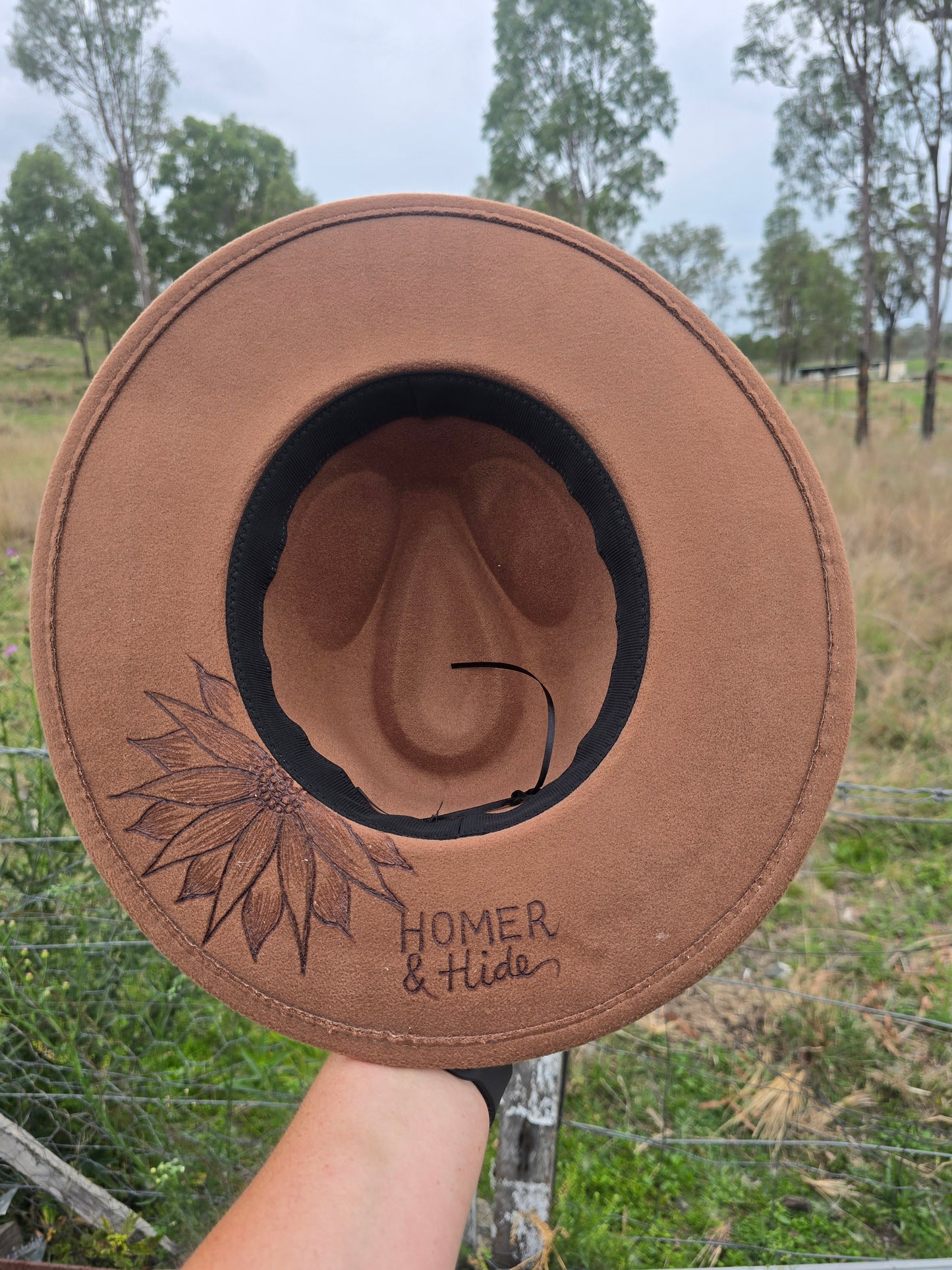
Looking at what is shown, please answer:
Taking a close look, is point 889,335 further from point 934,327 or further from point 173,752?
point 173,752

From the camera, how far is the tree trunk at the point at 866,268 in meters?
7.77

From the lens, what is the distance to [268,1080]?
1.54 meters

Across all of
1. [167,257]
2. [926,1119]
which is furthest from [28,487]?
[167,257]

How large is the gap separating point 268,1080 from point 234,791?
1.18m

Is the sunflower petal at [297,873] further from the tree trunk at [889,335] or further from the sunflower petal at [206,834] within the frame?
the tree trunk at [889,335]

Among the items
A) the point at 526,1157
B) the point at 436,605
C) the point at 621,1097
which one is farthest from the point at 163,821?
the point at 621,1097

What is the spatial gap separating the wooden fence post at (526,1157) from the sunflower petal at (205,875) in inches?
28.3

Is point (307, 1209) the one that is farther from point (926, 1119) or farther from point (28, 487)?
point (28, 487)

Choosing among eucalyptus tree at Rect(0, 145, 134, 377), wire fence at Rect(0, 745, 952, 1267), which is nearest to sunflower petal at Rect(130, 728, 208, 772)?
wire fence at Rect(0, 745, 952, 1267)

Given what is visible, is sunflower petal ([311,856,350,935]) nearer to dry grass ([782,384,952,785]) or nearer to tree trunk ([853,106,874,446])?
dry grass ([782,384,952,785])

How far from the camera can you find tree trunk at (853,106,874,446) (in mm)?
7766

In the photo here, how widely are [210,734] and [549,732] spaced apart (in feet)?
1.25

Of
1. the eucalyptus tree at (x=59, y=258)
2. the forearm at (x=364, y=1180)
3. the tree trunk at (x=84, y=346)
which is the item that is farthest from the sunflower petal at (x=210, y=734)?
the tree trunk at (x=84, y=346)

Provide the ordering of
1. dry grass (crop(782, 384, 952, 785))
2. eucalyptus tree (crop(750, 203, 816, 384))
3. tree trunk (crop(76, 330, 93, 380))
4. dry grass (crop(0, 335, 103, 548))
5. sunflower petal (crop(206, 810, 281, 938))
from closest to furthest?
sunflower petal (crop(206, 810, 281, 938))
dry grass (crop(782, 384, 952, 785))
dry grass (crop(0, 335, 103, 548))
tree trunk (crop(76, 330, 93, 380))
eucalyptus tree (crop(750, 203, 816, 384))
